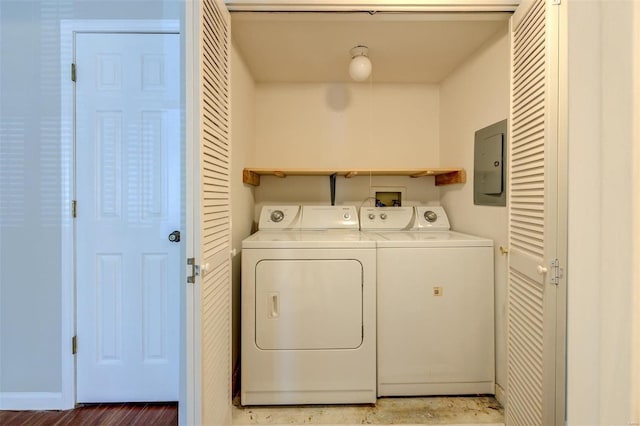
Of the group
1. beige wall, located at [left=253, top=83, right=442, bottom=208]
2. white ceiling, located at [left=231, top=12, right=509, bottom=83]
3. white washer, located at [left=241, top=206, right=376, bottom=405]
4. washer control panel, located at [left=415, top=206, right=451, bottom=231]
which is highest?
white ceiling, located at [left=231, top=12, right=509, bottom=83]

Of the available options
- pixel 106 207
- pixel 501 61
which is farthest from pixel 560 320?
pixel 106 207

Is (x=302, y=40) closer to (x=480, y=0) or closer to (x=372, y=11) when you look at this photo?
(x=372, y=11)

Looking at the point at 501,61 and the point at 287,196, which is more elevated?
the point at 501,61

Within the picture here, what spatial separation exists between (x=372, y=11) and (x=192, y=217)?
1315mm

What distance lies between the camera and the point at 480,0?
4.98 ft

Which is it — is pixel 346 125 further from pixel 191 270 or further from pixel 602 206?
pixel 602 206

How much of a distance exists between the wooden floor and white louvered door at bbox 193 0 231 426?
43cm

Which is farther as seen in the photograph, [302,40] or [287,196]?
[287,196]

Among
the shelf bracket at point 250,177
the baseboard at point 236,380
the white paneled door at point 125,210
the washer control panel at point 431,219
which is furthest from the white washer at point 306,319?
the washer control panel at point 431,219

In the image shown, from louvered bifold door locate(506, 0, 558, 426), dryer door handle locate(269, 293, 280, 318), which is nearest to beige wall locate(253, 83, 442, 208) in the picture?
dryer door handle locate(269, 293, 280, 318)

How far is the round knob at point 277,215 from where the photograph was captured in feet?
7.90

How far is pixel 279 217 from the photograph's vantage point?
7.91ft

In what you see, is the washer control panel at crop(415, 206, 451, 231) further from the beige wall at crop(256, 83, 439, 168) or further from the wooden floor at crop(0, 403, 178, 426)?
the wooden floor at crop(0, 403, 178, 426)

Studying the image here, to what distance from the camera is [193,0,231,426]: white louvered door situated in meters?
1.16
